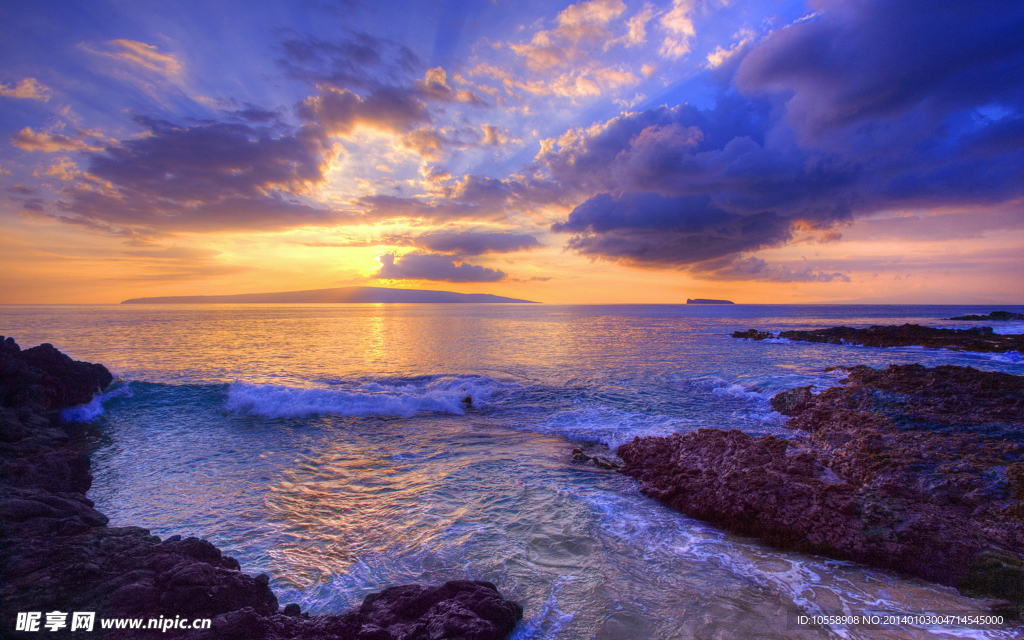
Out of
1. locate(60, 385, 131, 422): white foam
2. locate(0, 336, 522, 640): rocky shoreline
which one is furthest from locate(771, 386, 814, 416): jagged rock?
locate(60, 385, 131, 422): white foam

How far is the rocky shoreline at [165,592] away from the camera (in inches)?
177

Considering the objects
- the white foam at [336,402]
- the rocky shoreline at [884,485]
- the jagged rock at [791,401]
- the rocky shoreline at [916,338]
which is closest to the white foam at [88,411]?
the white foam at [336,402]

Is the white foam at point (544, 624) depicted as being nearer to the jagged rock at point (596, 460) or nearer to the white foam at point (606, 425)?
the jagged rock at point (596, 460)

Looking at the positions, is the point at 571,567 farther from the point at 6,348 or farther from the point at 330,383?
the point at 6,348

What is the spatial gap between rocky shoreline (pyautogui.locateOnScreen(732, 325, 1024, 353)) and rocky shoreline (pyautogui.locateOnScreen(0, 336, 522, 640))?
162 feet

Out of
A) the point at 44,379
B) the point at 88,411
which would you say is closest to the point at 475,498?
the point at 88,411

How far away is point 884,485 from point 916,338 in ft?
154

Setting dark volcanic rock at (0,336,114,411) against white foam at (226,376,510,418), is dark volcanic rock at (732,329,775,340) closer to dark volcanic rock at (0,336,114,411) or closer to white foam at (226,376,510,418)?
white foam at (226,376,510,418)

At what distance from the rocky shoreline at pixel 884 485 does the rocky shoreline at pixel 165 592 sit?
569cm

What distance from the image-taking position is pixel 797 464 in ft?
30.3

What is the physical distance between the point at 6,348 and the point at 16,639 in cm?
1880

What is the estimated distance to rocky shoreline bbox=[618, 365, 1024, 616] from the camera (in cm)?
664

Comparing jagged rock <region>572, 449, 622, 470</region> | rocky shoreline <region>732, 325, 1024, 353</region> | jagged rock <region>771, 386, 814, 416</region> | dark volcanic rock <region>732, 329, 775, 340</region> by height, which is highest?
rocky shoreline <region>732, 325, 1024, 353</region>

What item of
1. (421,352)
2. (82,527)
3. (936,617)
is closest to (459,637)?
(82,527)
